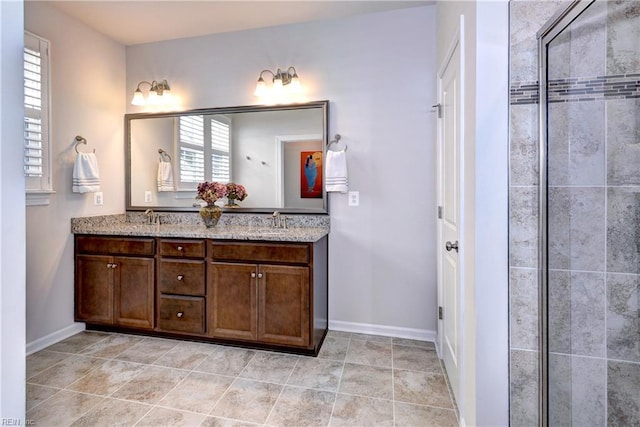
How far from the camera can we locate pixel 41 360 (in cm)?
221

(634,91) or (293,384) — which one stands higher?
(634,91)

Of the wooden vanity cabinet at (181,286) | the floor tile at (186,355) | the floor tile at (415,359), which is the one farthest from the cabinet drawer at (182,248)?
the floor tile at (415,359)

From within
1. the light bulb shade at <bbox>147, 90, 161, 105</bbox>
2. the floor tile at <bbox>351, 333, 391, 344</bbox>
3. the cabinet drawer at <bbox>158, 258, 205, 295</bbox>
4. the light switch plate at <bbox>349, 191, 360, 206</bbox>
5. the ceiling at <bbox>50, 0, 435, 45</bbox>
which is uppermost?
the ceiling at <bbox>50, 0, 435, 45</bbox>

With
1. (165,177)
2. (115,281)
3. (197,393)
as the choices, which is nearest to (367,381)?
(197,393)

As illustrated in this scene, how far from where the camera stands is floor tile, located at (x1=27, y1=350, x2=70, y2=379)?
2.08 meters

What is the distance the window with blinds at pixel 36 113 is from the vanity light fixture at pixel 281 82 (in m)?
1.58

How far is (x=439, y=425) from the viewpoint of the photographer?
159 cm

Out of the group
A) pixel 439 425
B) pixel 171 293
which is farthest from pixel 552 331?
pixel 171 293

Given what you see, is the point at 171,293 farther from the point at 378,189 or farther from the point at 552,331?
the point at 552,331

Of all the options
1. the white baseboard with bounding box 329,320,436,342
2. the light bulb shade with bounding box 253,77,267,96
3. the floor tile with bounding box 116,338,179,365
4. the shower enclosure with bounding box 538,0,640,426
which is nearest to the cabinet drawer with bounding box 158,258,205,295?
the floor tile with bounding box 116,338,179,365

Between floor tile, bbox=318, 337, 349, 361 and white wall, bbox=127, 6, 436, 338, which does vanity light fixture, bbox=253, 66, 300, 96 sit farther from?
floor tile, bbox=318, 337, 349, 361

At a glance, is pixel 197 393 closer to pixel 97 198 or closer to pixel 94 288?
pixel 94 288

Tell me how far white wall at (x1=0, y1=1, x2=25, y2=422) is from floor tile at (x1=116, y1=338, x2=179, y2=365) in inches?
55.4

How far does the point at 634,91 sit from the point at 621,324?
0.86 meters
